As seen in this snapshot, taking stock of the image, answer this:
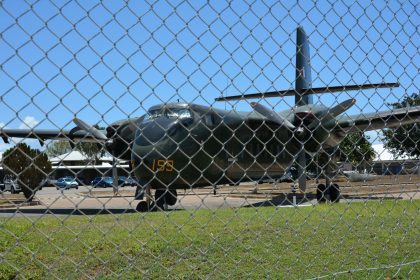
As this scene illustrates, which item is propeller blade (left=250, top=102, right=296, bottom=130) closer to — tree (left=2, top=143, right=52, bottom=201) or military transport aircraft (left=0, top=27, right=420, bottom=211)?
military transport aircraft (left=0, top=27, right=420, bottom=211)

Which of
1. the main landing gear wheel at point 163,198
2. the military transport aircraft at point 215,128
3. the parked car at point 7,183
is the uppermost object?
the military transport aircraft at point 215,128

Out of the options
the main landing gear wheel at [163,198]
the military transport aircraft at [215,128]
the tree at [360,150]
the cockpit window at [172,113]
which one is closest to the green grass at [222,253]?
the main landing gear wheel at [163,198]

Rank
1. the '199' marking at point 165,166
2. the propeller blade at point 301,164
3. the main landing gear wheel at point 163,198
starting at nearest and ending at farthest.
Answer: the '199' marking at point 165,166
the propeller blade at point 301,164
the main landing gear wheel at point 163,198

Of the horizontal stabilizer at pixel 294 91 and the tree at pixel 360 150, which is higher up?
the horizontal stabilizer at pixel 294 91

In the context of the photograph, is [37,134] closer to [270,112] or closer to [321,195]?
[270,112]

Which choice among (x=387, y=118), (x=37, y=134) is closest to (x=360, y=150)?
(x=387, y=118)

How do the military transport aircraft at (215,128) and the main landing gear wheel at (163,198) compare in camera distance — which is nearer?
the military transport aircraft at (215,128)

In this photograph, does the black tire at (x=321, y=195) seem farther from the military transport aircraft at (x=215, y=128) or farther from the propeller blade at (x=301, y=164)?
the propeller blade at (x=301, y=164)

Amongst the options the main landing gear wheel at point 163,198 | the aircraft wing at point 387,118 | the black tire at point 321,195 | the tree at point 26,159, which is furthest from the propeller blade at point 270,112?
the tree at point 26,159

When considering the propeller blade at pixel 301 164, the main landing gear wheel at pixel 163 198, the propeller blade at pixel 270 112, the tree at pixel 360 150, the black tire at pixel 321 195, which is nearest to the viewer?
the propeller blade at pixel 270 112

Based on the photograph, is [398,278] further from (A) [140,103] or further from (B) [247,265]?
(A) [140,103]

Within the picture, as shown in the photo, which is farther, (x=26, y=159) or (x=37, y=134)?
(x=26, y=159)

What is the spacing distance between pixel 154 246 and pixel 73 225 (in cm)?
253

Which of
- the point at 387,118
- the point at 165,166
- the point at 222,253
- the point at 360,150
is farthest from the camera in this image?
the point at 222,253
